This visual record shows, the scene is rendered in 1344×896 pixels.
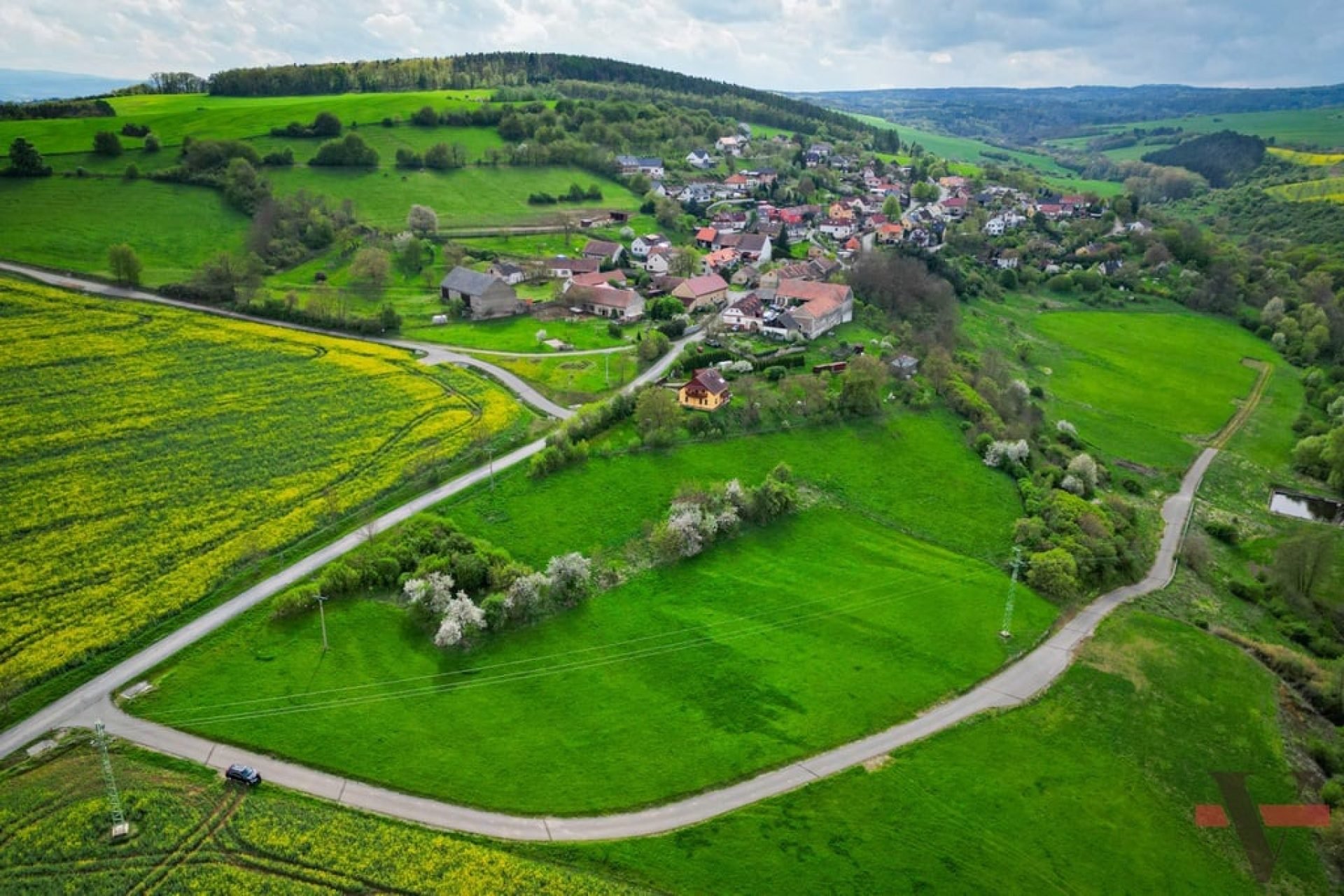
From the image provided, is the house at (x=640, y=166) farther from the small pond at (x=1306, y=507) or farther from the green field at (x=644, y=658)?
the small pond at (x=1306, y=507)

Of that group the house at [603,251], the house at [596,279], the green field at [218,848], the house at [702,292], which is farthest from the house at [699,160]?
the green field at [218,848]

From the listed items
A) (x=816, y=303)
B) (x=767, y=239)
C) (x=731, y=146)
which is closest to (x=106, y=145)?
(x=767, y=239)

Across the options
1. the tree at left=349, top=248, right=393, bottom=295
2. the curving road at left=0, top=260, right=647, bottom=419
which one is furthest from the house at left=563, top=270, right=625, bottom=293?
the tree at left=349, top=248, right=393, bottom=295

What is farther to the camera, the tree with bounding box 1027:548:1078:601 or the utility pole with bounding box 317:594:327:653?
the tree with bounding box 1027:548:1078:601

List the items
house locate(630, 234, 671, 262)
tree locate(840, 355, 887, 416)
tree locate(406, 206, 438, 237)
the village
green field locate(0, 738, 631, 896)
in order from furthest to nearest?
house locate(630, 234, 671, 262), tree locate(406, 206, 438, 237), the village, tree locate(840, 355, 887, 416), green field locate(0, 738, 631, 896)

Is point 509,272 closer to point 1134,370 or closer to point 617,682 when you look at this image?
point 617,682

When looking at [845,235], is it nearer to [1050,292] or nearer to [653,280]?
[1050,292]

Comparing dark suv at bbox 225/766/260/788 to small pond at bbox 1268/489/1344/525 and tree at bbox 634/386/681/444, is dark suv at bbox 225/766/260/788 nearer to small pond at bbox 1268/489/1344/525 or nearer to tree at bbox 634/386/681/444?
tree at bbox 634/386/681/444
